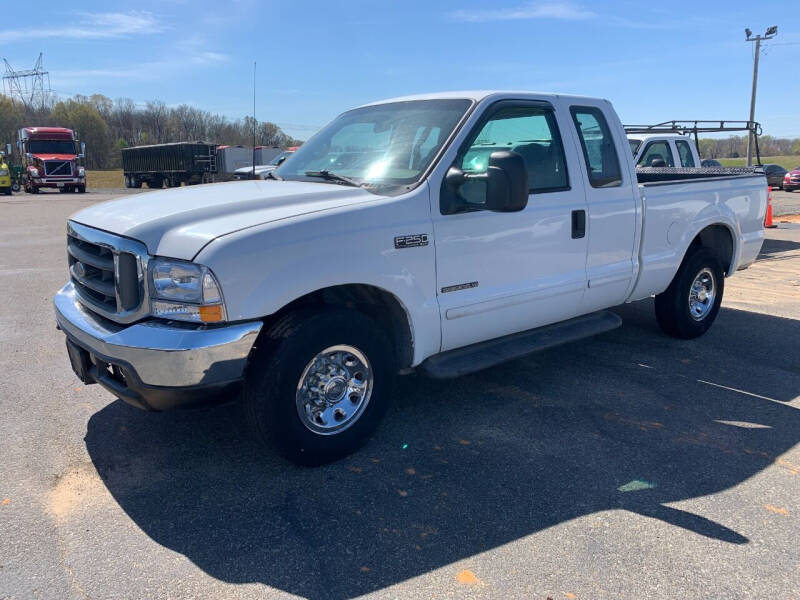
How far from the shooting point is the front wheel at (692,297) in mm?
6035

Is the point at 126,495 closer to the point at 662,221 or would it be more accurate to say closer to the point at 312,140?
the point at 312,140

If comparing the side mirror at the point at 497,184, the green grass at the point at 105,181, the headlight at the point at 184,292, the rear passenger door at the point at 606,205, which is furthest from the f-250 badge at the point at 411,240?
the green grass at the point at 105,181

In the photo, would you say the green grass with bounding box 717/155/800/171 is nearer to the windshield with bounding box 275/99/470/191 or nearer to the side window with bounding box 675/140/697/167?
the side window with bounding box 675/140/697/167

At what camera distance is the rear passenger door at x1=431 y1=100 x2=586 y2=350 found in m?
3.99

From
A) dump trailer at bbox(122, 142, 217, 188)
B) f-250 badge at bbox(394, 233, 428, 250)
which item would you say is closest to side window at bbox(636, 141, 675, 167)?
f-250 badge at bbox(394, 233, 428, 250)

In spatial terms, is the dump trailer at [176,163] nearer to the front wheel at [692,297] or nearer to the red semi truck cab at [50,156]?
the red semi truck cab at [50,156]

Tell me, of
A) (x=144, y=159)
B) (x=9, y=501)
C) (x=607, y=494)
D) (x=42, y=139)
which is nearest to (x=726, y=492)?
(x=607, y=494)

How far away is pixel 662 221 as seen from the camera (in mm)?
5539

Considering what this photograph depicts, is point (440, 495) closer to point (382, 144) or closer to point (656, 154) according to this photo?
point (382, 144)

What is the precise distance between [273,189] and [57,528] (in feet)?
7.08

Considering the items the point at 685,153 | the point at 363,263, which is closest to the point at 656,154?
the point at 685,153

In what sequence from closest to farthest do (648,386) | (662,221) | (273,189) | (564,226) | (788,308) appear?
(273,189) → (564,226) → (648,386) → (662,221) → (788,308)

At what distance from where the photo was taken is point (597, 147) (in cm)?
504

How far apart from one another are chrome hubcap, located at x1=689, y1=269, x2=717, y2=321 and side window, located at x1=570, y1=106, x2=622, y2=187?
1.76m
